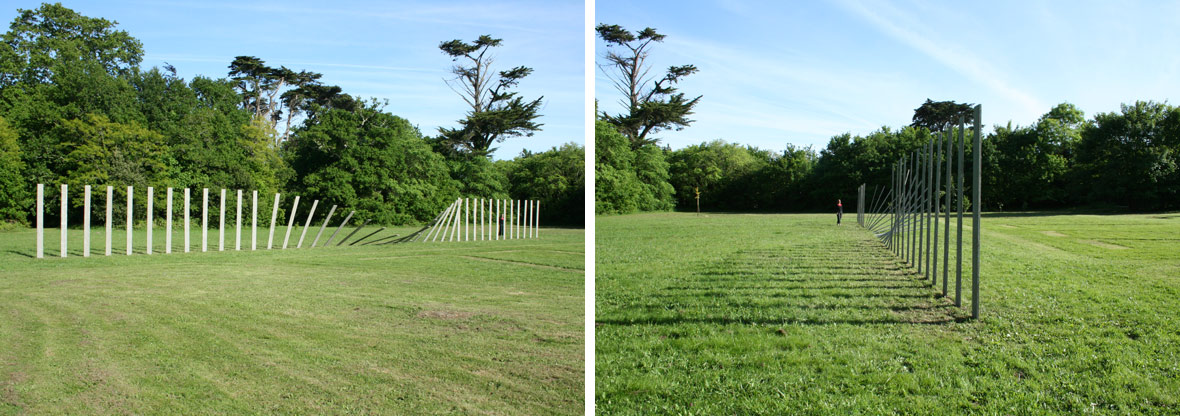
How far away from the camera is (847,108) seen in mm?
5973

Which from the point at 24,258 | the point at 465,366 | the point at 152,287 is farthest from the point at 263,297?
the point at 465,366

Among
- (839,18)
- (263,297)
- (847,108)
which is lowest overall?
(263,297)

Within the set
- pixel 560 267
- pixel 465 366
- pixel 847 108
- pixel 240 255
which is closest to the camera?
pixel 465 366

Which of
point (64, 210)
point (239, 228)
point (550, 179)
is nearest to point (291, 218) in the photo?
point (239, 228)

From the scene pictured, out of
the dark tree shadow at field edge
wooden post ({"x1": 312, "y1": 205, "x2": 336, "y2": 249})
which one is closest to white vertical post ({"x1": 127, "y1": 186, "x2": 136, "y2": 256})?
the dark tree shadow at field edge

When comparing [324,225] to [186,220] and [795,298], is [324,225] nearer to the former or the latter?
[186,220]

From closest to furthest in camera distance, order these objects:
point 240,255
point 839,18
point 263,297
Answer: point 263,297, point 240,255, point 839,18

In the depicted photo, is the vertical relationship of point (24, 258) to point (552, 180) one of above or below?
below

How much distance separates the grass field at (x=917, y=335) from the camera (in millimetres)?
2725

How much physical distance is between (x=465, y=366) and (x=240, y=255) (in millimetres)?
1854

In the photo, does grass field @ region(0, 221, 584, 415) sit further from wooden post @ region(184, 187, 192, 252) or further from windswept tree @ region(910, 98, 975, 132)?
windswept tree @ region(910, 98, 975, 132)

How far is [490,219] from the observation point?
17.1 feet

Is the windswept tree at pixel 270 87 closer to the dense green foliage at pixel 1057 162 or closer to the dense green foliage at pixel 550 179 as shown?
the dense green foliage at pixel 550 179

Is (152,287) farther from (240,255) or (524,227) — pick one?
(524,227)
